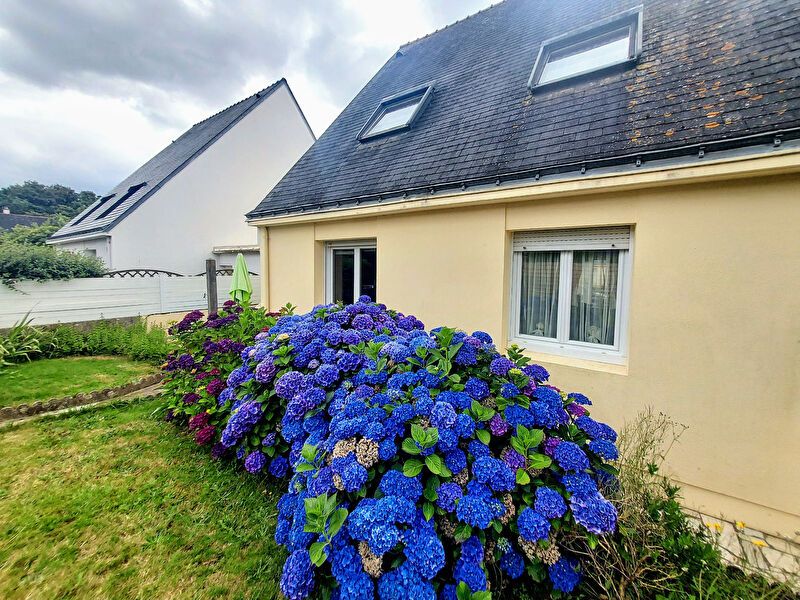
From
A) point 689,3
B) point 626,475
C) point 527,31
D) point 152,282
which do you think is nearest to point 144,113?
point 152,282

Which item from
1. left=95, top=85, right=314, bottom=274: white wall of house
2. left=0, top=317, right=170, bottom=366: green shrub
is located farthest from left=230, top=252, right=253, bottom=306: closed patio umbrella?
left=95, top=85, right=314, bottom=274: white wall of house

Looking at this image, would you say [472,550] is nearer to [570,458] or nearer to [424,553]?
[424,553]

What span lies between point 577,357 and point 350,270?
4.99 m

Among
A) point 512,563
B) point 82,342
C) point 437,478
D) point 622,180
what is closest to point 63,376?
point 82,342

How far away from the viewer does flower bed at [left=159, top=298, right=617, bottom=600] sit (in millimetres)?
1685

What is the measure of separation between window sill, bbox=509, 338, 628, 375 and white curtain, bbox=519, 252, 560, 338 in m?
0.21

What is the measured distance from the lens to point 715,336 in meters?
3.68

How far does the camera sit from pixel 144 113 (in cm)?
2297

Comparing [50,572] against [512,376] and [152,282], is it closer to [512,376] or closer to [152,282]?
[512,376]

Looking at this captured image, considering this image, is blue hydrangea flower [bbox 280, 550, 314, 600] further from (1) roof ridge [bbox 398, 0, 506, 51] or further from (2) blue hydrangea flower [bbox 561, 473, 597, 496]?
(1) roof ridge [bbox 398, 0, 506, 51]

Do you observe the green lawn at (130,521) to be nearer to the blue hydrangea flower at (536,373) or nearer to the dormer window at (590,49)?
the blue hydrangea flower at (536,373)

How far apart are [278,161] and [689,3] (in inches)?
644

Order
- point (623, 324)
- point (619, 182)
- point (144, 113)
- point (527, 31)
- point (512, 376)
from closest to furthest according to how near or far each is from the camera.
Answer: point (512, 376)
point (619, 182)
point (623, 324)
point (527, 31)
point (144, 113)

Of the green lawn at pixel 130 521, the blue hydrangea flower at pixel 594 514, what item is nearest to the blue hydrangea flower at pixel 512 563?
the blue hydrangea flower at pixel 594 514
